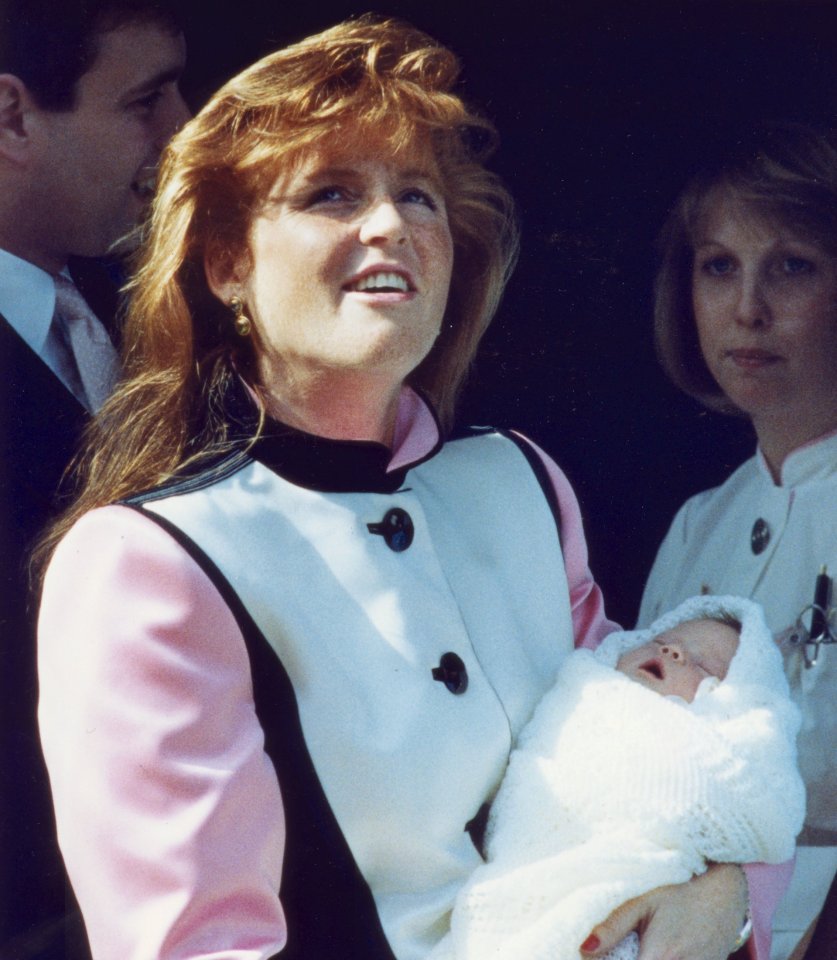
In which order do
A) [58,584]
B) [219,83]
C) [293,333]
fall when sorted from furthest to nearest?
[219,83] < [293,333] < [58,584]

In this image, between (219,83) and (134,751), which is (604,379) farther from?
(134,751)

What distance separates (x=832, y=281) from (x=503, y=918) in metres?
1.22

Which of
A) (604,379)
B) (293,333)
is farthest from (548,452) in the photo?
(293,333)

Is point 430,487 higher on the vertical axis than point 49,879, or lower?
higher

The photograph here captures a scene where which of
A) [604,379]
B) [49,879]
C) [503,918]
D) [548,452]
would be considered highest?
[604,379]

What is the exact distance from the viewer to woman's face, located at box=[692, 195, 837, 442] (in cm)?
222

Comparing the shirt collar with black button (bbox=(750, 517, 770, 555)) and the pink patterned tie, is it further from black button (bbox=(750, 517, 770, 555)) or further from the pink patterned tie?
black button (bbox=(750, 517, 770, 555))

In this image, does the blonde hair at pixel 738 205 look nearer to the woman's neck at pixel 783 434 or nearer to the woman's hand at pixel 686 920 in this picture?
the woman's neck at pixel 783 434

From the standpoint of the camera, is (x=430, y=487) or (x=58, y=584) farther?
(x=430, y=487)

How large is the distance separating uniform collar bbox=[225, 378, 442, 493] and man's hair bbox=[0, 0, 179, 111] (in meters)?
0.60

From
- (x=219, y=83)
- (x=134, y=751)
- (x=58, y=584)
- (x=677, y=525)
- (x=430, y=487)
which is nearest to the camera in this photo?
(x=134, y=751)

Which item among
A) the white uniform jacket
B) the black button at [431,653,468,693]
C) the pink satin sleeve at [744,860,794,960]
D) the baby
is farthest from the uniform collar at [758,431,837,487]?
the black button at [431,653,468,693]

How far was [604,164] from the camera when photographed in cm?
237

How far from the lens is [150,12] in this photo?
6.88 ft
